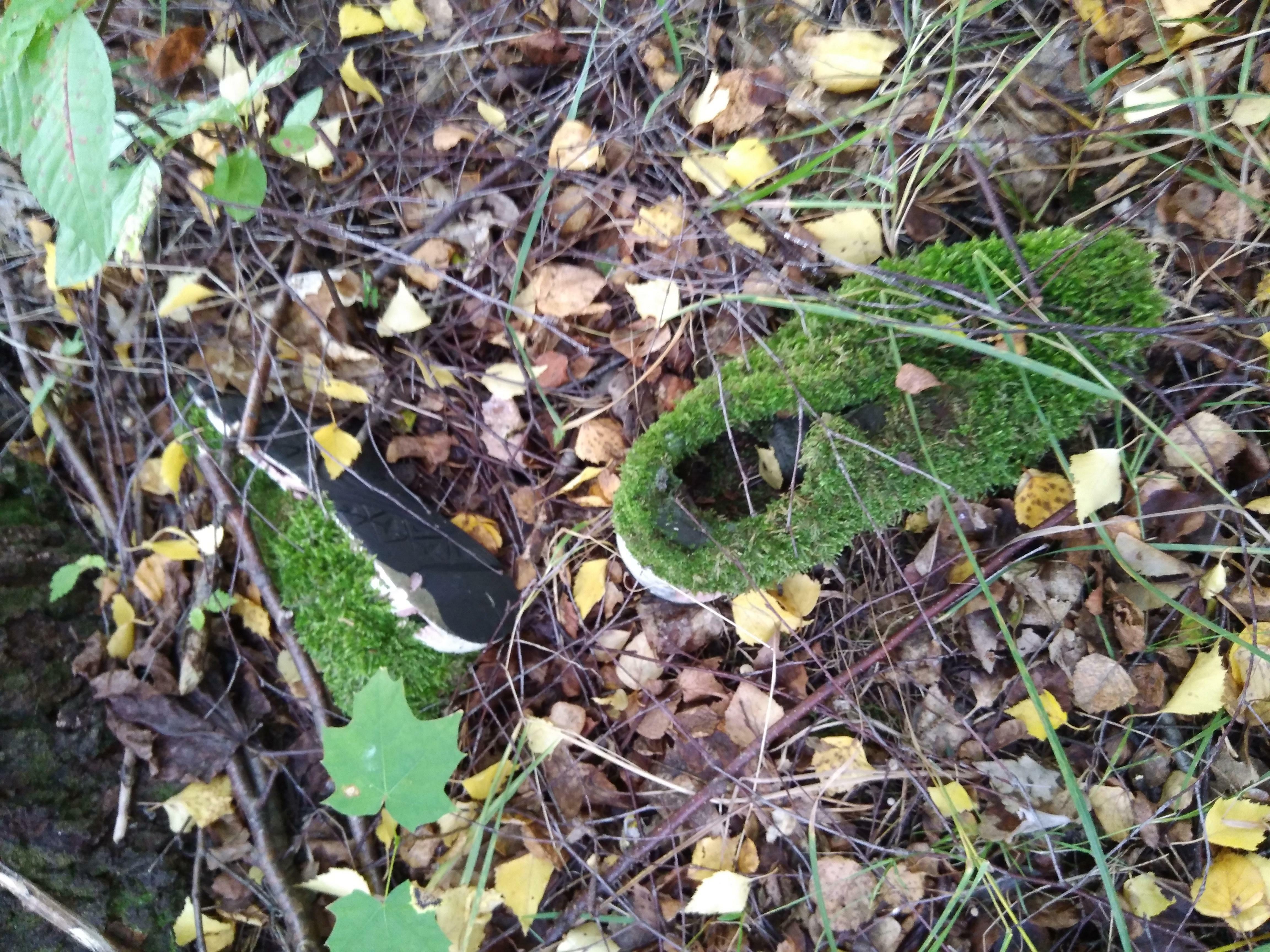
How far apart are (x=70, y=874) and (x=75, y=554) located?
84cm

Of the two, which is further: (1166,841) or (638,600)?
(638,600)

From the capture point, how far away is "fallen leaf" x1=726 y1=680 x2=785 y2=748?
1.81 m

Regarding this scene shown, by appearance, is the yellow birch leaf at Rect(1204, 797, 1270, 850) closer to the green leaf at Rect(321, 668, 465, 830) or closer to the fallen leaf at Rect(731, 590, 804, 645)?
the fallen leaf at Rect(731, 590, 804, 645)

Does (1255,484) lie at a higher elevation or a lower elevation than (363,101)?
lower

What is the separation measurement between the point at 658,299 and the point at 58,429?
179 cm

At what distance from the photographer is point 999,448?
161cm

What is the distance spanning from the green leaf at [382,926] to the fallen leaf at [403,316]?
127cm

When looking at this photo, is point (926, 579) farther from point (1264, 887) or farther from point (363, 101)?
point (363, 101)

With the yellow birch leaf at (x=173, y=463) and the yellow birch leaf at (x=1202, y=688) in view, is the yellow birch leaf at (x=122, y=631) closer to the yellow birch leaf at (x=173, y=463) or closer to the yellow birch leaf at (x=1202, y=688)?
the yellow birch leaf at (x=173, y=463)

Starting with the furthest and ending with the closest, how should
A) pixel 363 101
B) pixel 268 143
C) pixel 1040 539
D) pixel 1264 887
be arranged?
pixel 363 101, pixel 1040 539, pixel 268 143, pixel 1264 887

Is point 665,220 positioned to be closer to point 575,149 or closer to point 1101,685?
point 575,149

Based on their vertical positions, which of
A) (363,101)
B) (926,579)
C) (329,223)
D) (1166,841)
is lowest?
(1166,841)

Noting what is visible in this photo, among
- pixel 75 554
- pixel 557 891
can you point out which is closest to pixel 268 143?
pixel 75 554

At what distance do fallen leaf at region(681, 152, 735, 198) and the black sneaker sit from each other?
1.15 meters
